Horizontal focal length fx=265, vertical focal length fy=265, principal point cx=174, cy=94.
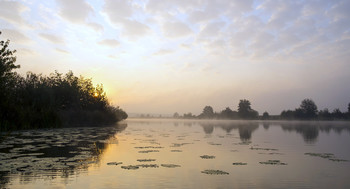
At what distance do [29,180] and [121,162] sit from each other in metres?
4.68

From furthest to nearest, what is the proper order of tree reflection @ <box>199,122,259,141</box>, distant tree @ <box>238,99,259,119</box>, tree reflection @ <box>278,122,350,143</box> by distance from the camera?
distant tree @ <box>238,99,259,119</box>, tree reflection @ <box>199,122,259,141</box>, tree reflection @ <box>278,122,350,143</box>

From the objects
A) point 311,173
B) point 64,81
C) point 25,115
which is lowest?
point 311,173

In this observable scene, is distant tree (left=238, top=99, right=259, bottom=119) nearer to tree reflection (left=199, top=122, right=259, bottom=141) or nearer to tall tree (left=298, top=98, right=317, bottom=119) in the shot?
tall tree (left=298, top=98, right=317, bottom=119)

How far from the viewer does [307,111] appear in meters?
154

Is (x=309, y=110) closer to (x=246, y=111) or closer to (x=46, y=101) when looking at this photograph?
(x=246, y=111)

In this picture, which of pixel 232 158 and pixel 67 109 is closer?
pixel 232 158

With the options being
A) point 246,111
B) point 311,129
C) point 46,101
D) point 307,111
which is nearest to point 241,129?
point 311,129

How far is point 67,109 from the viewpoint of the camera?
57312 millimetres

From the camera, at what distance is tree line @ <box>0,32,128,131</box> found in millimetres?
31656

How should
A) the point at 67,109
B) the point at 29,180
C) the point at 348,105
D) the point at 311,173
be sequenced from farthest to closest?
the point at 348,105, the point at 67,109, the point at 311,173, the point at 29,180

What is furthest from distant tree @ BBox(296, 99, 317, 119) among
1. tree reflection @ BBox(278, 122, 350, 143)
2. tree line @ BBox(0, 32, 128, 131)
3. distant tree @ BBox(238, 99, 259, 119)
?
tree line @ BBox(0, 32, 128, 131)

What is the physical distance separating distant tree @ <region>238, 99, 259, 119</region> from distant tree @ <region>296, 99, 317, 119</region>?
1379 inches

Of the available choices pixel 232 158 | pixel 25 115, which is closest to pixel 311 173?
pixel 232 158

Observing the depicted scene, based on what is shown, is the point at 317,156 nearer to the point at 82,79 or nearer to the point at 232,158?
the point at 232,158
